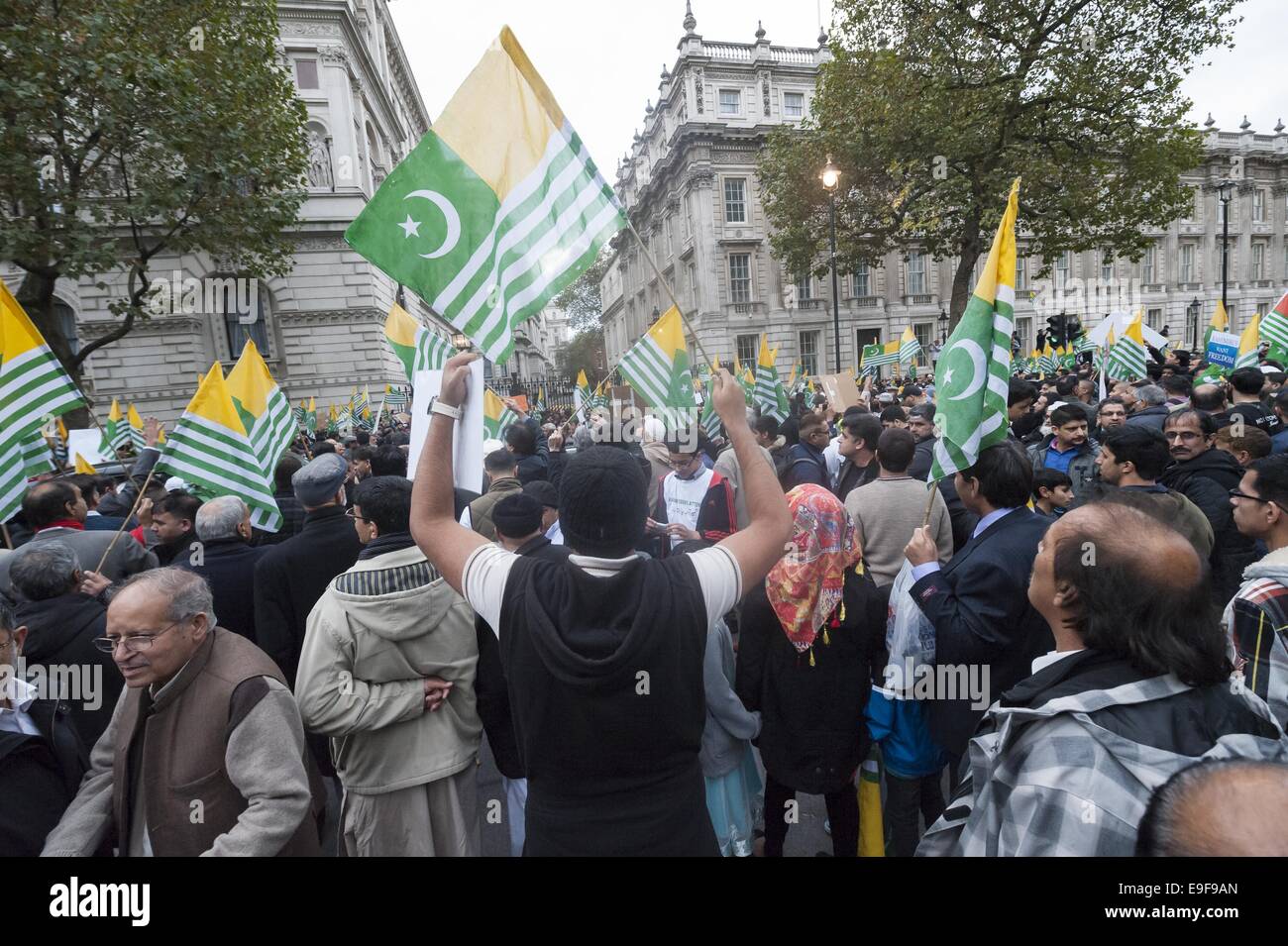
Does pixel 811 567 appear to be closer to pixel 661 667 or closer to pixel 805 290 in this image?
pixel 661 667

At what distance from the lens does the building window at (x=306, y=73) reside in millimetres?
25047

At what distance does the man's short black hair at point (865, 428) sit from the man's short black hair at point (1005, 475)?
2126mm

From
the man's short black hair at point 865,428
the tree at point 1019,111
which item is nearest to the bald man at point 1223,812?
the man's short black hair at point 865,428

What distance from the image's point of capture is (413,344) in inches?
241

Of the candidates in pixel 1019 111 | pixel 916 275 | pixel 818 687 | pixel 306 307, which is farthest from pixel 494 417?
pixel 916 275

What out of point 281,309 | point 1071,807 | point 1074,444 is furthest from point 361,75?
point 1071,807

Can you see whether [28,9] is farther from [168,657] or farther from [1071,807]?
[1071,807]

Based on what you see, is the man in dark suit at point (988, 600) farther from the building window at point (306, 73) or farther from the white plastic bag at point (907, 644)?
the building window at point (306, 73)

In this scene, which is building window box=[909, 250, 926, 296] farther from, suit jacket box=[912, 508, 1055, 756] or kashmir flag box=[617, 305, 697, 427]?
suit jacket box=[912, 508, 1055, 756]

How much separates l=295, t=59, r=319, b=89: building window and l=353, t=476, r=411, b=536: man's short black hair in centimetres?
2956

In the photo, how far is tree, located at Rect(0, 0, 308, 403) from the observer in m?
11.6

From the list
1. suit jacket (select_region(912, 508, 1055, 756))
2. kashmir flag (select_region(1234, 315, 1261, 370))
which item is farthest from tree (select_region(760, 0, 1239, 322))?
suit jacket (select_region(912, 508, 1055, 756))

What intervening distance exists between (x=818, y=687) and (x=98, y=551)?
13.2 ft
